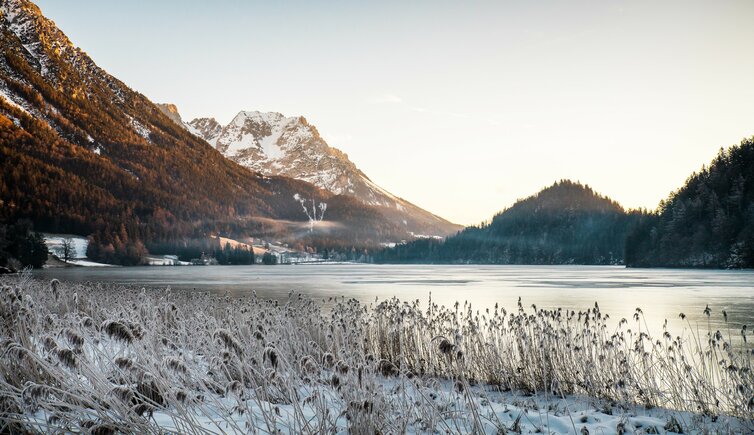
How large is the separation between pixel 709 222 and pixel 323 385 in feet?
382

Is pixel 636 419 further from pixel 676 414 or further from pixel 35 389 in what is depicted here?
pixel 35 389

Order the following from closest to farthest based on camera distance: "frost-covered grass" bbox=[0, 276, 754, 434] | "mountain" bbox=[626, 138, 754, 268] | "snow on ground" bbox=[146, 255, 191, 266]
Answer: "frost-covered grass" bbox=[0, 276, 754, 434], "mountain" bbox=[626, 138, 754, 268], "snow on ground" bbox=[146, 255, 191, 266]

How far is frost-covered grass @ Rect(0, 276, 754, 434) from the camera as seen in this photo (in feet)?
15.4

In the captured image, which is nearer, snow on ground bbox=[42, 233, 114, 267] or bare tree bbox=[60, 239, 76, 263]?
bare tree bbox=[60, 239, 76, 263]

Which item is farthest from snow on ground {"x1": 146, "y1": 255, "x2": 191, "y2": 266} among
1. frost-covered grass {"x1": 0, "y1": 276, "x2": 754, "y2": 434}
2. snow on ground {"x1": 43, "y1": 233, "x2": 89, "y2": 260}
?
frost-covered grass {"x1": 0, "y1": 276, "x2": 754, "y2": 434}

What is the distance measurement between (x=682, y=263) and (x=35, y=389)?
12170cm

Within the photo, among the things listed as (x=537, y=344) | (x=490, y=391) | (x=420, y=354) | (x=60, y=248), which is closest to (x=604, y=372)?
(x=537, y=344)

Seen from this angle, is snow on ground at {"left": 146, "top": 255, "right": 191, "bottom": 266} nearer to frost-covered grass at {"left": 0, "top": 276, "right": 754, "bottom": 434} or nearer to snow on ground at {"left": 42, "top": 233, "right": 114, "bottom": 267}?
snow on ground at {"left": 42, "top": 233, "right": 114, "bottom": 267}

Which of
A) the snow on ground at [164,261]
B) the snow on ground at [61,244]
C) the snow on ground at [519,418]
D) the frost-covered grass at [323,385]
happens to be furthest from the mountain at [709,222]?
the snow on ground at [61,244]

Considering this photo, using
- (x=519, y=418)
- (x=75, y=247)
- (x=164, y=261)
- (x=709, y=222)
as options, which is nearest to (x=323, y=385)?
(x=519, y=418)

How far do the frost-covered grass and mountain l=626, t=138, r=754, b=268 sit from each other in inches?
3669

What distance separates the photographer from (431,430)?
566 centimetres

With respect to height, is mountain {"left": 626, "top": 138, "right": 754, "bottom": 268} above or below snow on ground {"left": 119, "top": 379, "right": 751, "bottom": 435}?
above

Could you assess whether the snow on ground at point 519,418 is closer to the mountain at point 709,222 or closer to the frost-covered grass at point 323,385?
the frost-covered grass at point 323,385
